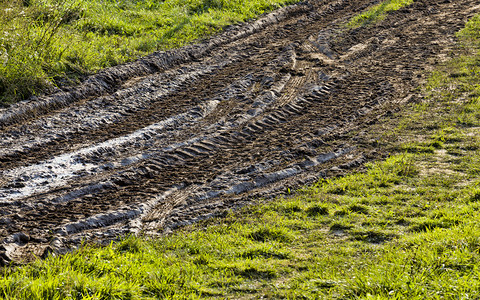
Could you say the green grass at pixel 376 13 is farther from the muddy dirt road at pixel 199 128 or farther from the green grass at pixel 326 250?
the green grass at pixel 326 250

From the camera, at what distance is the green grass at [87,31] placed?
9.58 meters

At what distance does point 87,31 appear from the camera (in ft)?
39.7

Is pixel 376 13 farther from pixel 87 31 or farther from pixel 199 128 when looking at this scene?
pixel 199 128

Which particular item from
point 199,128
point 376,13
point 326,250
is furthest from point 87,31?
point 326,250

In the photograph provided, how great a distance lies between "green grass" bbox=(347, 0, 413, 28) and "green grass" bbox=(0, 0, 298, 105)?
255 centimetres

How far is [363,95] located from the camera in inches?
388

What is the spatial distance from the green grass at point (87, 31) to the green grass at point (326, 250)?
5.41 metres

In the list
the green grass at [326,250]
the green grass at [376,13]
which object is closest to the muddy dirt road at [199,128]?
the green grass at [326,250]

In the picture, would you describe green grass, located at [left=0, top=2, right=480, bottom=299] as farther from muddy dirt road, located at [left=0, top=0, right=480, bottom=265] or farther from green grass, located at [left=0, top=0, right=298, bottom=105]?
green grass, located at [left=0, top=0, right=298, bottom=105]

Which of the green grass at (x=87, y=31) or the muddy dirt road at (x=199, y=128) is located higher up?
the green grass at (x=87, y=31)

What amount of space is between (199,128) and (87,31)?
210 inches

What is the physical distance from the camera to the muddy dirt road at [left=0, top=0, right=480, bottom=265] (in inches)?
240

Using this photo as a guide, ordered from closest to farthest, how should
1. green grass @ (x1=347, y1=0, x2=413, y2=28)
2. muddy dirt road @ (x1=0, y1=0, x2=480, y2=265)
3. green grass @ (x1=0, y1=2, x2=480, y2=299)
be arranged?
1. green grass @ (x1=0, y1=2, x2=480, y2=299)
2. muddy dirt road @ (x1=0, y1=0, x2=480, y2=265)
3. green grass @ (x1=347, y1=0, x2=413, y2=28)

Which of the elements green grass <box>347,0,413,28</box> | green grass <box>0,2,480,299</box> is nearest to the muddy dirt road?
green grass <box>0,2,480,299</box>
